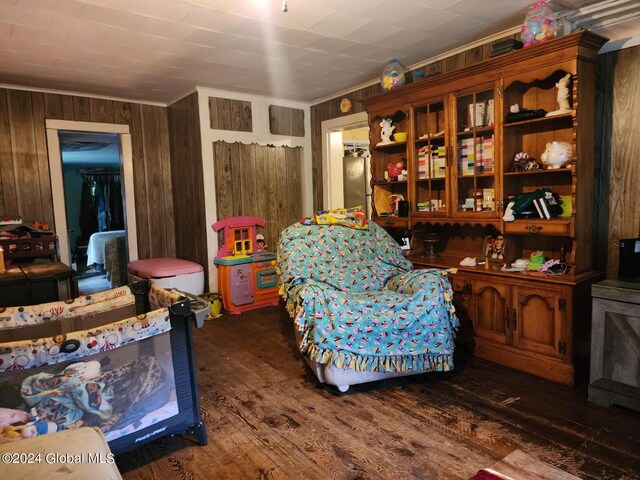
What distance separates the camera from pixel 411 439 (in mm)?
2070

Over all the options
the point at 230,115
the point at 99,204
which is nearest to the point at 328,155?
the point at 230,115

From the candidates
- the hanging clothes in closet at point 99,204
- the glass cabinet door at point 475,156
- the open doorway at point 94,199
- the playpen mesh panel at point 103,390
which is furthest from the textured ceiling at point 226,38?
the hanging clothes in closet at point 99,204

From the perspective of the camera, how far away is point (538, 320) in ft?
8.82

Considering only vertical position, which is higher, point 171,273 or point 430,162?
point 430,162

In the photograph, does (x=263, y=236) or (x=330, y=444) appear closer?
(x=330, y=444)

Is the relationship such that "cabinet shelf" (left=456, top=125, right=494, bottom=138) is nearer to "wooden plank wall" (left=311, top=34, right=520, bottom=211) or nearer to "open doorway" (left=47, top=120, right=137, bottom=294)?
"wooden plank wall" (left=311, top=34, right=520, bottom=211)

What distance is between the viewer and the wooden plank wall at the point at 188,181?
14.8 feet

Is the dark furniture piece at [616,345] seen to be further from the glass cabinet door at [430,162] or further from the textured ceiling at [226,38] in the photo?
the textured ceiling at [226,38]

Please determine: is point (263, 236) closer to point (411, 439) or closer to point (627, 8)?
point (411, 439)

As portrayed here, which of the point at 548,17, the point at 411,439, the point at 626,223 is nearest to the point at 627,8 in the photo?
the point at 548,17

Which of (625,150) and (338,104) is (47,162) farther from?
(625,150)

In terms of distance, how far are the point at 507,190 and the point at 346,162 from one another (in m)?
3.12

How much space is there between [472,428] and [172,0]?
9.46 ft

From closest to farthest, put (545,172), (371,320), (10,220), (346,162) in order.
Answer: (371,320)
(545,172)
(10,220)
(346,162)
